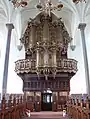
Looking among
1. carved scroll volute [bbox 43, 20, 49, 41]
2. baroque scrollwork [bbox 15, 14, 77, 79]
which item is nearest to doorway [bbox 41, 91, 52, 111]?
baroque scrollwork [bbox 15, 14, 77, 79]

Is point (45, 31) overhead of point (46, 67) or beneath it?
overhead

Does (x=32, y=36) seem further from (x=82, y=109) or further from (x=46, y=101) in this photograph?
(x=82, y=109)

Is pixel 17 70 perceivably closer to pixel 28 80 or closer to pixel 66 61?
pixel 28 80

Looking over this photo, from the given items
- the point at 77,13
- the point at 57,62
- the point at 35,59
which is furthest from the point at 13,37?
the point at 77,13

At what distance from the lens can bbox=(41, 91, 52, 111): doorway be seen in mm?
20094

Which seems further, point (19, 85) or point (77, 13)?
point (19, 85)

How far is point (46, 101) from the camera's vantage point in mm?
20297

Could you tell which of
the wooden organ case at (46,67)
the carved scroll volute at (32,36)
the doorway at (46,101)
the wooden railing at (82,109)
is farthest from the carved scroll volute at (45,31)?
the wooden railing at (82,109)

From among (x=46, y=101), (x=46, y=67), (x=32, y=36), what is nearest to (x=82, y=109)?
(x=46, y=67)

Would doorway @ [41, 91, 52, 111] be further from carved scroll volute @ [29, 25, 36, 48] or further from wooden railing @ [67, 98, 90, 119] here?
wooden railing @ [67, 98, 90, 119]

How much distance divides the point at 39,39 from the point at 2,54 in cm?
485

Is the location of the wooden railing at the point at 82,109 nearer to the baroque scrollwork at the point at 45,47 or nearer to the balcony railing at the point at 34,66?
the baroque scrollwork at the point at 45,47

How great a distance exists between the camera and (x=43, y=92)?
20.0m

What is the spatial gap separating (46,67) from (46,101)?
169 inches
